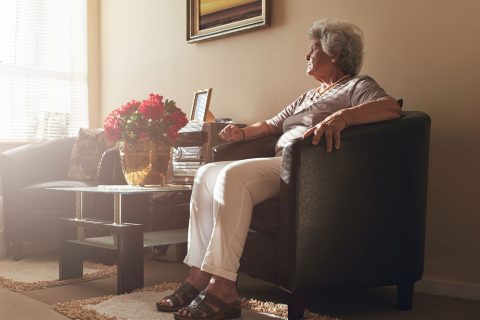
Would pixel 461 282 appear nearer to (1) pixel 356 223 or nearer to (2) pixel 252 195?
(1) pixel 356 223

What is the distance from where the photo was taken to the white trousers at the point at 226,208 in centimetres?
203

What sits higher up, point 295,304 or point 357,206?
point 357,206

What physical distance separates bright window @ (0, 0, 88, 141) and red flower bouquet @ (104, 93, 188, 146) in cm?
206

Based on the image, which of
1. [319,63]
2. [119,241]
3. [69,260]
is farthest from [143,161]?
[319,63]

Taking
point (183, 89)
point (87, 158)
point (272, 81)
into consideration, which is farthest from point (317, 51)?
point (87, 158)

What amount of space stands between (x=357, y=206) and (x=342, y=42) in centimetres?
79

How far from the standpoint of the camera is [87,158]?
4020mm

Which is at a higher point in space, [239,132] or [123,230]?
[239,132]

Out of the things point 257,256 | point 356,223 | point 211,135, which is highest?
point 211,135

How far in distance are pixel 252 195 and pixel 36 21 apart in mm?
3268

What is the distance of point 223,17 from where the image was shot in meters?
3.73

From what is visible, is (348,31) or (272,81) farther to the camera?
(272,81)

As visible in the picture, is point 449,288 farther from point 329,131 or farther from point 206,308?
point 206,308

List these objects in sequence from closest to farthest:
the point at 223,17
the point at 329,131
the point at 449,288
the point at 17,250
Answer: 1. the point at 329,131
2. the point at 449,288
3. the point at 17,250
4. the point at 223,17
